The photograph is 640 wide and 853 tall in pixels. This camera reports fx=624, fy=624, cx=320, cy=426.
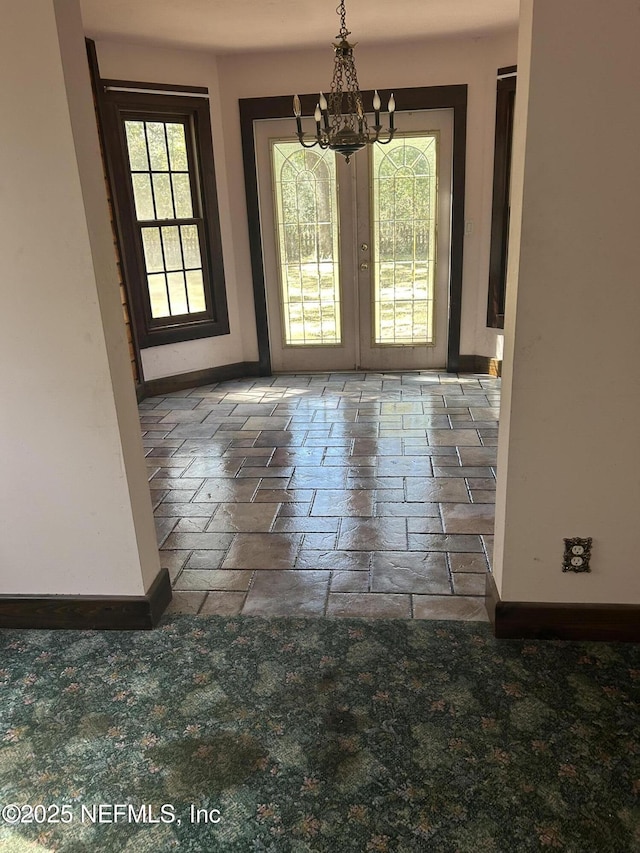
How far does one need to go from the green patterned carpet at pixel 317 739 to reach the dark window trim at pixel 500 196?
3684 millimetres

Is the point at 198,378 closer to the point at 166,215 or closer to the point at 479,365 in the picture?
the point at 166,215

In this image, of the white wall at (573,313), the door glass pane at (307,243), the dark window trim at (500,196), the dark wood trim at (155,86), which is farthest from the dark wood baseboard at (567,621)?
the dark wood trim at (155,86)

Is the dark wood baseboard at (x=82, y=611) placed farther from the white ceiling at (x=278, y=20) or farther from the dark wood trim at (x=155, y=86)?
the dark wood trim at (x=155, y=86)

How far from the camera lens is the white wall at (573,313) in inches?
66.2

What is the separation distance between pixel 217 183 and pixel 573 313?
425 cm

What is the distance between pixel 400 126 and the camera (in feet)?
17.1

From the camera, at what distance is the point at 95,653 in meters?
2.27

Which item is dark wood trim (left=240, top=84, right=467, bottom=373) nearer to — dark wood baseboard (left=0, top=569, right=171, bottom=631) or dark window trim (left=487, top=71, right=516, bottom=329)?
dark window trim (left=487, top=71, right=516, bottom=329)

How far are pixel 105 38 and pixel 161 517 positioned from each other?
3552mm

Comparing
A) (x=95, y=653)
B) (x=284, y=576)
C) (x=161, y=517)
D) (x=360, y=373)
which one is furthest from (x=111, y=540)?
→ (x=360, y=373)

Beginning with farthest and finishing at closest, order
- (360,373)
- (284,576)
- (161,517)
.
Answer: (360,373), (161,517), (284,576)

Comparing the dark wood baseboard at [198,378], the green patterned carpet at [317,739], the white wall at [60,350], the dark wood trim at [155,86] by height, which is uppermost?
the dark wood trim at [155,86]

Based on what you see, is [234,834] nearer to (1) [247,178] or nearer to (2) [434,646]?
(2) [434,646]

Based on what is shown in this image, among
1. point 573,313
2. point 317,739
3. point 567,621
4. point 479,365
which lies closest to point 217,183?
point 479,365
